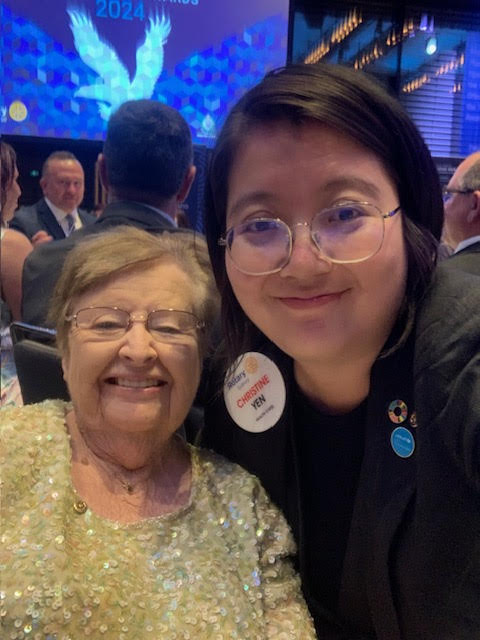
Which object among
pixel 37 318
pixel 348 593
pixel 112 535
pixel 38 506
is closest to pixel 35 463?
pixel 38 506

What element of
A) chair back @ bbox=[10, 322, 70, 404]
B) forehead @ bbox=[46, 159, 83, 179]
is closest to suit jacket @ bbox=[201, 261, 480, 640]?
chair back @ bbox=[10, 322, 70, 404]

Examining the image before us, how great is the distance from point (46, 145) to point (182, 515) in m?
3.99

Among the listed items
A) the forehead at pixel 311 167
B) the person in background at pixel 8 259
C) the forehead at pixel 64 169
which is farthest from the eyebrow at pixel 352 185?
the forehead at pixel 64 169

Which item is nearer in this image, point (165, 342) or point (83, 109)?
point (165, 342)

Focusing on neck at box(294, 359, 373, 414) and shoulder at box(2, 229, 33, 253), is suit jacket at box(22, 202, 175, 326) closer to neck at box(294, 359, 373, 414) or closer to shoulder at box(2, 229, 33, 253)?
shoulder at box(2, 229, 33, 253)

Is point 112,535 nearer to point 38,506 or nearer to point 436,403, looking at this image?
point 38,506

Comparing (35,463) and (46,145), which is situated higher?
(46,145)

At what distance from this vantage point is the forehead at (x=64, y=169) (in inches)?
169

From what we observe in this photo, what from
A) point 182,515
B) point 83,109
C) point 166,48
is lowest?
point 182,515

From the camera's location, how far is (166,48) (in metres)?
4.60

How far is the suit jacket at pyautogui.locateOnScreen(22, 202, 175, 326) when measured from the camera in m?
2.30

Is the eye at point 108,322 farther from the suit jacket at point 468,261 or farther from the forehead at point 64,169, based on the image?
the forehead at point 64,169

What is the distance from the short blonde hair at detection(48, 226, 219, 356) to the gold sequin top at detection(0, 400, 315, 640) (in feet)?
0.74

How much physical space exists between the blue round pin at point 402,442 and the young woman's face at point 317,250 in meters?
0.16
